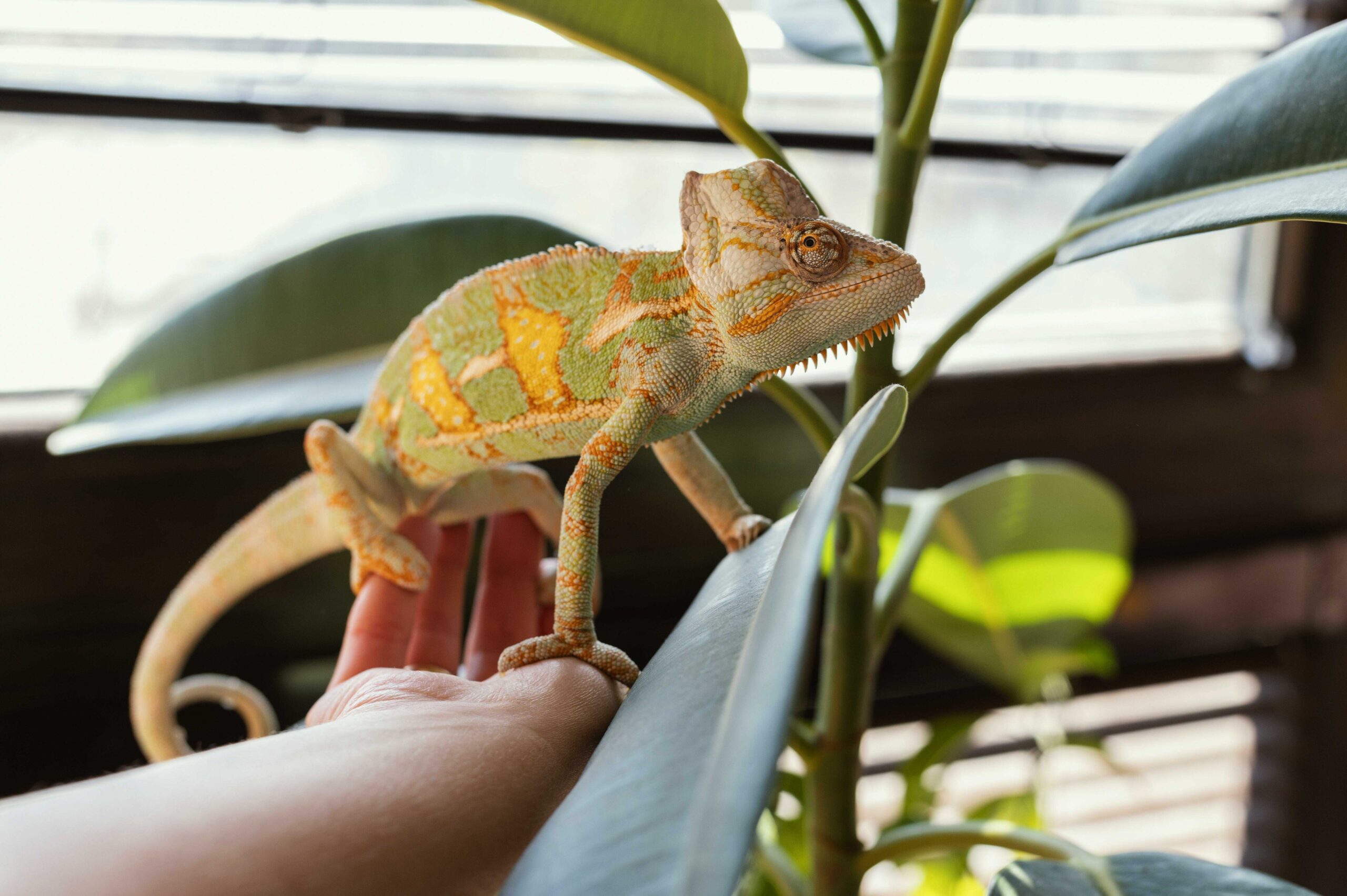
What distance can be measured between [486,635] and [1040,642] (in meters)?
0.98

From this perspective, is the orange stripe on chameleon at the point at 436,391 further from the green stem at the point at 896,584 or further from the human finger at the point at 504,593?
the green stem at the point at 896,584

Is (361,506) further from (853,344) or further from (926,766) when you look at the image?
(926,766)

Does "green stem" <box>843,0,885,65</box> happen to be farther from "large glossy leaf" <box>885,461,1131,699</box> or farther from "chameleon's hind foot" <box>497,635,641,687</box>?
"large glossy leaf" <box>885,461,1131,699</box>

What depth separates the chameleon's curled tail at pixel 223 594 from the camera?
0.82 m

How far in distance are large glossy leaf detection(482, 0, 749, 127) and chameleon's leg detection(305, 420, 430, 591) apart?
1.15 ft

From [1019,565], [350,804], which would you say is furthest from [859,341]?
[1019,565]

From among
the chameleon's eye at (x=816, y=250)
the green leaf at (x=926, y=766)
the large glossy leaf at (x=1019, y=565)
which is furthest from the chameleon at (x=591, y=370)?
the green leaf at (x=926, y=766)

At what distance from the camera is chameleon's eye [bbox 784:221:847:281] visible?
1.57 feet

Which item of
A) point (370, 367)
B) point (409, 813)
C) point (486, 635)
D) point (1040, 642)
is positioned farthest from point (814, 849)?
point (1040, 642)

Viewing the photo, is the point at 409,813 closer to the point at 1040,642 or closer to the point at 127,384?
the point at 127,384

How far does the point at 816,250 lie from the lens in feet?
1.56

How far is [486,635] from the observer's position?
27.3 inches

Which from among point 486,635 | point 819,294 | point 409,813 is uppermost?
point 819,294

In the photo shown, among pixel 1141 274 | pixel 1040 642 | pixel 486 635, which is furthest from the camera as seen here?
pixel 1141 274
